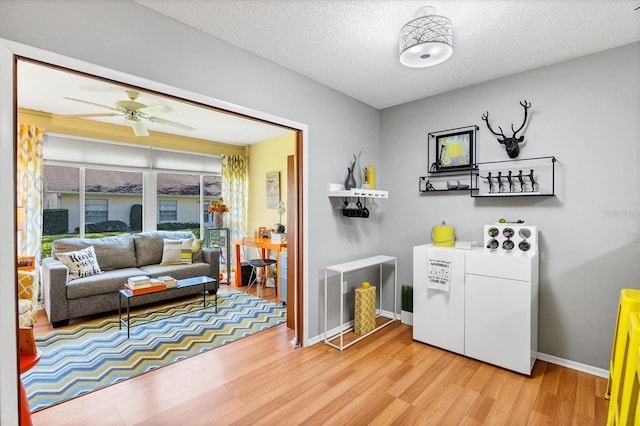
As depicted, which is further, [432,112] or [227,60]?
[432,112]

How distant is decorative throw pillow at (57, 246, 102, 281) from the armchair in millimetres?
431

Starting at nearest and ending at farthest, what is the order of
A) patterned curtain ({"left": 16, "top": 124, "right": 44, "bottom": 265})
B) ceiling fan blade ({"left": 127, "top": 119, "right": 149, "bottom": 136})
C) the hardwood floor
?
the hardwood floor → ceiling fan blade ({"left": 127, "top": 119, "right": 149, "bottom": 136}) → patterned curtain ({"left": 16, "top": 124, "right": 44, "bottom": 265})

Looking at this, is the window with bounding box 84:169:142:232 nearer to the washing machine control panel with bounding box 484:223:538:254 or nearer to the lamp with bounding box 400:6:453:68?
the lamp with bounding box 400:6:453:68

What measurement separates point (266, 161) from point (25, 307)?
12.4 feet

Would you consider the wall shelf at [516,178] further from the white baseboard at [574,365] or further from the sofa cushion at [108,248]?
the sofa cushion at [108,248]

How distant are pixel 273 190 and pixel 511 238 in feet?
12.5

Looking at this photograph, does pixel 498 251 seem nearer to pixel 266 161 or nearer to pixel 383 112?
pixel 383 112

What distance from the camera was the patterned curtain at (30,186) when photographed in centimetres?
387

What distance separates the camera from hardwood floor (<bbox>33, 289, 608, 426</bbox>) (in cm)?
192

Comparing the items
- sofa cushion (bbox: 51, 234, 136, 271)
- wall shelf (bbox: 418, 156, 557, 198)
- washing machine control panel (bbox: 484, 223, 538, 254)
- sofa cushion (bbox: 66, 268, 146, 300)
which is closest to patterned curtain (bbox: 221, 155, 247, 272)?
sofa cushion (bbox: 51, 234, 136, 271)

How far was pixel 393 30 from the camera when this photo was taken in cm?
211

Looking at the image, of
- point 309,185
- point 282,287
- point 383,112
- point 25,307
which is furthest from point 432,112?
point 25,307

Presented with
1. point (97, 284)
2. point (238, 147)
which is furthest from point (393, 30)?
point (238, 147)

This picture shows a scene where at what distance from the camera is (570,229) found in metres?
2.53
